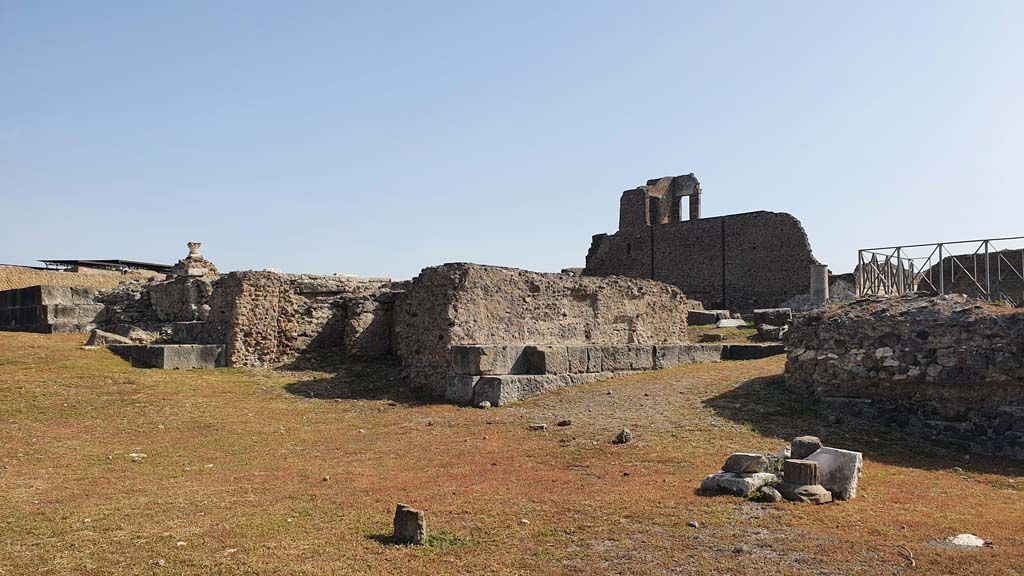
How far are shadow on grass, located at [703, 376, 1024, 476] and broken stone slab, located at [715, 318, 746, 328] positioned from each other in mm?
9382

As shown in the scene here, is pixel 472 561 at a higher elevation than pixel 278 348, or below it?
below

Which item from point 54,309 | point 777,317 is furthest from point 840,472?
point 54,309

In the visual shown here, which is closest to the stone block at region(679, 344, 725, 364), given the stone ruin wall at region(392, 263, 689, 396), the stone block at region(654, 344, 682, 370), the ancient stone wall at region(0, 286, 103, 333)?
the stone block at region(654, 344, 682, 370)

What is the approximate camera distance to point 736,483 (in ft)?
17.9

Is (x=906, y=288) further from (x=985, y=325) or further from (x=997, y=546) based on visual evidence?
(x=997, y=546)

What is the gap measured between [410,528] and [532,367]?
662 centimetres

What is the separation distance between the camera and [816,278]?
22.3 m

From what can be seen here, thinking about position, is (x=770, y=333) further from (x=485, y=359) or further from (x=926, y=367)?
(x=485, y=359)

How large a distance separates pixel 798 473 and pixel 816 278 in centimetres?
1839

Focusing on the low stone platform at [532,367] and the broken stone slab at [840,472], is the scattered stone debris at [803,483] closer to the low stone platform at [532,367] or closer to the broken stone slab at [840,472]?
the broken stone slab at [840,472]

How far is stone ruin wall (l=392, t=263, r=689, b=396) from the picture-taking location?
Result: 1106 centimetres

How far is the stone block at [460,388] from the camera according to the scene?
1016cm

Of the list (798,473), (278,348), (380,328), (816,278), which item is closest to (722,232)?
(816,278)

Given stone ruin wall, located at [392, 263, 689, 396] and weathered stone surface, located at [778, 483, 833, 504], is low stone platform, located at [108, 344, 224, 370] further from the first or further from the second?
weathered stone surface, located at [778, 483, 833, 504]
